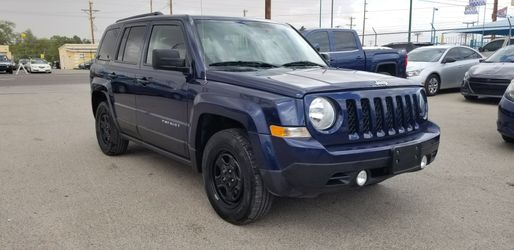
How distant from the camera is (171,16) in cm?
462

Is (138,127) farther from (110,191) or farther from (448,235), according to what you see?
(448,235)

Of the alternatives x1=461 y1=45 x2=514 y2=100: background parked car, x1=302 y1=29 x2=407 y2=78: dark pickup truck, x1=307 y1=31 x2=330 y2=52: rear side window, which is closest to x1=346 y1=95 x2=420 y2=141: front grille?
x1=302 y1=29 x2=407 y2=78: dark pickup truck

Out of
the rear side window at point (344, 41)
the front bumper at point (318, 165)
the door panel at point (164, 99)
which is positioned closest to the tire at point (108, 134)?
the door panel at point (164, 99)

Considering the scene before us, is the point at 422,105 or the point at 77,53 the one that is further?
the point at 77,53

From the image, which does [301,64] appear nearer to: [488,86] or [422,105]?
[422,105]

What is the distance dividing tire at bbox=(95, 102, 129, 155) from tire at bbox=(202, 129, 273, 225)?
2.46m

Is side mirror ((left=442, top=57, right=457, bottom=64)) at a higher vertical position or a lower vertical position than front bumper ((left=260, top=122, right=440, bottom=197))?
higher

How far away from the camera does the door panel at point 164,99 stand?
14.0 feet

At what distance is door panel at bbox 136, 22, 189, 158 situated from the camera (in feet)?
14.0

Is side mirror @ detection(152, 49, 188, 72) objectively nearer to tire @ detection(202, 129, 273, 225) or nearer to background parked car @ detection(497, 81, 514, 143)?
tire @ detection(202, 129, 273, 225)

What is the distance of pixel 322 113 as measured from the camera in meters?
3.25

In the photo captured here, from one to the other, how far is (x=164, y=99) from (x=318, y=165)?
2019 mm

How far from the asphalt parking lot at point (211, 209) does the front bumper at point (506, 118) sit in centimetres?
29

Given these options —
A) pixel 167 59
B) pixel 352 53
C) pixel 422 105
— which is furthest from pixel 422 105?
pixel 352 53
